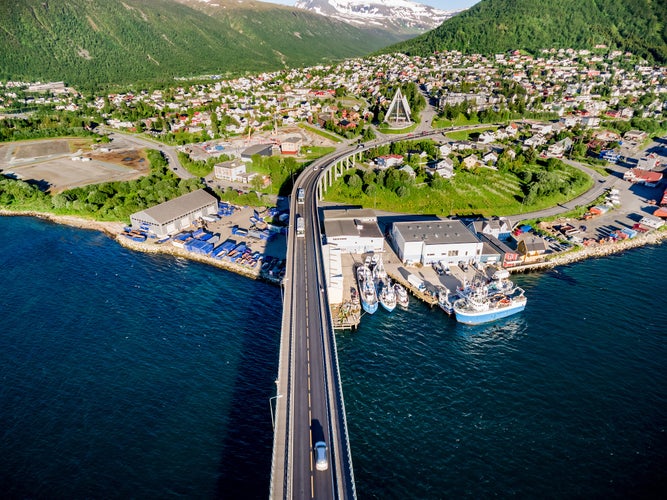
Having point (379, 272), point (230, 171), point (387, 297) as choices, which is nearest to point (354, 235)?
point (379, 272)

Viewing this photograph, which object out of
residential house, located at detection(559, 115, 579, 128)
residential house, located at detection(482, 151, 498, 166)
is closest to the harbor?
residential house, located at detection(482, 151, 498, 166)

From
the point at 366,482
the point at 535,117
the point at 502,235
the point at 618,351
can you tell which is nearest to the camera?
the point at 366,482

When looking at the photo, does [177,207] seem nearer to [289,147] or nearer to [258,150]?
[258,150]

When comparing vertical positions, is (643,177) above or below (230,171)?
below

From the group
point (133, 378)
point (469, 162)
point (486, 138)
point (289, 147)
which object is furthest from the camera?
point (486, 138)

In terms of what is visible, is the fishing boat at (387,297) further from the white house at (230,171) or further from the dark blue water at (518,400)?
the white house at (230,171)

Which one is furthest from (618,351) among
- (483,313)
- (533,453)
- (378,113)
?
(378,113)

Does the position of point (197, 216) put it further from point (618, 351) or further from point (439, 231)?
point (618, 351)
